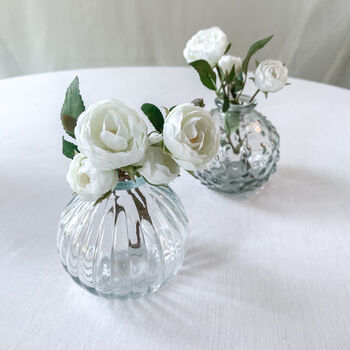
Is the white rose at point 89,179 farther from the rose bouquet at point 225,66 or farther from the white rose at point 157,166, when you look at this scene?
the rose bouquet at point 225,66

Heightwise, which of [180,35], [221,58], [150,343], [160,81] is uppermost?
[221,58]

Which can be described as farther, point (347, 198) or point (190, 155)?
point (347, 198)

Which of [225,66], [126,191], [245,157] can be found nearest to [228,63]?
[225,66]

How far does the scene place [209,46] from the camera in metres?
0.63

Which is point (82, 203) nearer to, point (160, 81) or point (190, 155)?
point (190, 155)

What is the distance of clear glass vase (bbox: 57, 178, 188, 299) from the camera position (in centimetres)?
51

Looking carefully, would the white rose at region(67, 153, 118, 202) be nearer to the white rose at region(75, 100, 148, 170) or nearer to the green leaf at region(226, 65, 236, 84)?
the white rose at region(75, 100, 148, 170)

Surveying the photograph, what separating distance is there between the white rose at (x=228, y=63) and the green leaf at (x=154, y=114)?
23 cm

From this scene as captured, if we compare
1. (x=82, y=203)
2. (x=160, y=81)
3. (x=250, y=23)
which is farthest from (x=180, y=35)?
(x=82, y=203)

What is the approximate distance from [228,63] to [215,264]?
10.6 inches

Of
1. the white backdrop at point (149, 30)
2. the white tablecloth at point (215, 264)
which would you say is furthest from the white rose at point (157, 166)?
the white backdrop at point (149, 30)

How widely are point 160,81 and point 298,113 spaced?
30 centimetres

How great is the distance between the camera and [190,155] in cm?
41

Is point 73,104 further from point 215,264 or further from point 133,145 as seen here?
point 215,264
